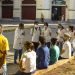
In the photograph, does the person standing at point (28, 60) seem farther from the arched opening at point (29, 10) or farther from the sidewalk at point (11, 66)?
the arched opening at point (29, 10)

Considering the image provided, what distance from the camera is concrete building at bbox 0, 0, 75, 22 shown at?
58.3 m

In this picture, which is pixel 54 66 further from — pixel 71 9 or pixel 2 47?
pixel 71 9

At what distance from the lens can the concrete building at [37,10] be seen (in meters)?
58.3

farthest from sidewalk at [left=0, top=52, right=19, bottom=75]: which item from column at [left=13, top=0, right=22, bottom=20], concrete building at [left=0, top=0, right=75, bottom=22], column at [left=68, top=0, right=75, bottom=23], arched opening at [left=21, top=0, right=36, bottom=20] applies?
column at [left=13, top=0, right=22, bottom=20]

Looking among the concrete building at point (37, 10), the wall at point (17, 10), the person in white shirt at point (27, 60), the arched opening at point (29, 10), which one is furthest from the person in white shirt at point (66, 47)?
the wall at point (17, 10)

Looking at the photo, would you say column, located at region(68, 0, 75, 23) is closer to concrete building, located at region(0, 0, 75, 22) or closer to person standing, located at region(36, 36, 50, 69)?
concrete building, located at region(0, 0, 75, 22)

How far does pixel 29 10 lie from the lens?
59.7 meters

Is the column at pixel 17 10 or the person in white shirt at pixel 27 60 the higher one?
the person in white shirt at pixel 27 60

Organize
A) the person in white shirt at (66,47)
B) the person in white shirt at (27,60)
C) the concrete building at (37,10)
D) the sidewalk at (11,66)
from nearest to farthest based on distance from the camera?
the person in white shirt at (27,60), the sidewalk at (11,66), the person in white shirt at (66,47), the concrete building at (37,10)

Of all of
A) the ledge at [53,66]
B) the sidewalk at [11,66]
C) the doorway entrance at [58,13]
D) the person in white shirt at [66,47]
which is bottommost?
Result: the doorway entrance at [58,13]

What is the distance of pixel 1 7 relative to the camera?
61969 millimetres

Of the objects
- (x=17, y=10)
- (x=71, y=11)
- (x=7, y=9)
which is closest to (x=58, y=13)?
(x=71, y=11)

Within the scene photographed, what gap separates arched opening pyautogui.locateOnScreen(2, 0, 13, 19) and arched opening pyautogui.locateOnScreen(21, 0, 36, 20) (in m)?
2.26

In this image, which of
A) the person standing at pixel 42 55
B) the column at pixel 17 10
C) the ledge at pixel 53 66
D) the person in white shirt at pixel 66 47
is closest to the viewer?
the ledge at pixel 53 66
